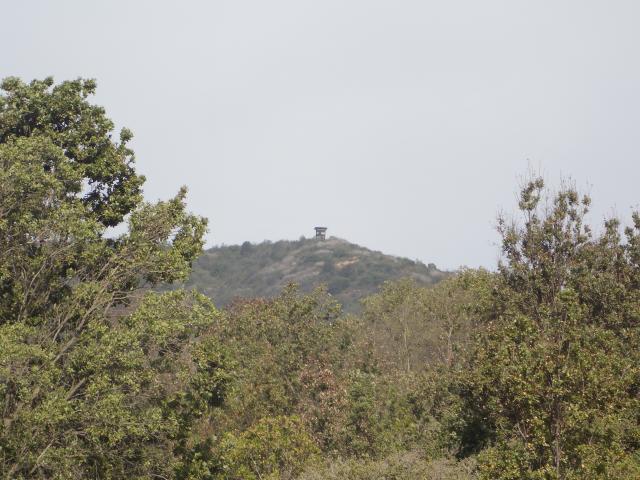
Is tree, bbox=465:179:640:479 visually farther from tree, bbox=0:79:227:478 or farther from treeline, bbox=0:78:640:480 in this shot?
tree, bbox=0:79:227:478

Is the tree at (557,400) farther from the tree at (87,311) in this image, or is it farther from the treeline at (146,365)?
the tree at (87,311)

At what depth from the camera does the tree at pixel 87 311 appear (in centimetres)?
2242

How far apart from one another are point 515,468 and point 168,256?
40.6ft

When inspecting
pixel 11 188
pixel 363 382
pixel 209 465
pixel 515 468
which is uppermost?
pixel 11 188

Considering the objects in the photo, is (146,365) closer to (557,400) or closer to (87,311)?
(87,311)

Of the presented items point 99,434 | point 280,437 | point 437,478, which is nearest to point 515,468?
point 437,478

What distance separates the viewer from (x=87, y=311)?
25.0 metres

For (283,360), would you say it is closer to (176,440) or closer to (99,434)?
(176,440)

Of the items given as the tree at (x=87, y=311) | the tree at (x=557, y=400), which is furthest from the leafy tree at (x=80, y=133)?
the tree at (x=557, y=400)

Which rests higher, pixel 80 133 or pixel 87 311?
pixel 80 133

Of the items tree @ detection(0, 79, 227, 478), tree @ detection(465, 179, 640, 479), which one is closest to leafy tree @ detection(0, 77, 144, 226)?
tree @ detection(0, 79, 227, 478)

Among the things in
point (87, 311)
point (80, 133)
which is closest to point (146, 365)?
point (87, 311)

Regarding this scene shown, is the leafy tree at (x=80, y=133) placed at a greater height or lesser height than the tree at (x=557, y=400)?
greater

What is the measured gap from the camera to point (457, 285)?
248 feet
